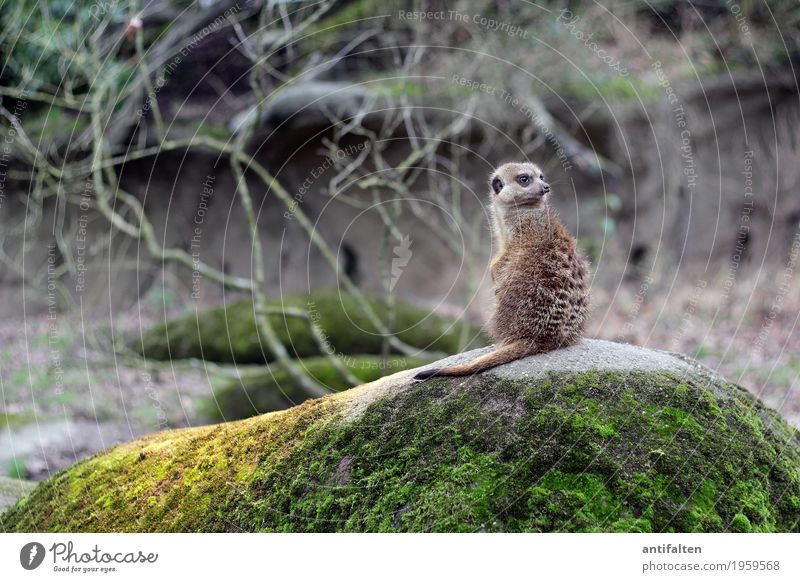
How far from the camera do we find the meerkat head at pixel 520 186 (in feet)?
13.2

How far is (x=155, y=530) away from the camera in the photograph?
346 cm

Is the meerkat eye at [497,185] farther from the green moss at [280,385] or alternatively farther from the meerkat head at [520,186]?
the green moss at [280,385]

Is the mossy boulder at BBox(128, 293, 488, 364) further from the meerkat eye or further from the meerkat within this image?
the meerkat

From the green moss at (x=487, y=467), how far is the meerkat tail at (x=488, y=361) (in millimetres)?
48

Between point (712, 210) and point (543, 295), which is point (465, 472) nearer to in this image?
point (543, 295)

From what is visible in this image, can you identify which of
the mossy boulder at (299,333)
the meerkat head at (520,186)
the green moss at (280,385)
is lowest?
the green moss at (280,385)

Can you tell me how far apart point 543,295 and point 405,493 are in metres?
1.21

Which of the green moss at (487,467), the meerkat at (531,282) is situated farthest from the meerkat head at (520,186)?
the green moss at (487,467)

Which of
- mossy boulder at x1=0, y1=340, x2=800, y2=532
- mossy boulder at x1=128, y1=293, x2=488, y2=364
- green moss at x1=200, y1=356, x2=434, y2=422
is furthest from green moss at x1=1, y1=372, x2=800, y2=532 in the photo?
mossy boulder at x1=128, y1=293, x2=488, y2=364

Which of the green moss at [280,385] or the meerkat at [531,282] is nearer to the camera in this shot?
the meerkat at [531,282]

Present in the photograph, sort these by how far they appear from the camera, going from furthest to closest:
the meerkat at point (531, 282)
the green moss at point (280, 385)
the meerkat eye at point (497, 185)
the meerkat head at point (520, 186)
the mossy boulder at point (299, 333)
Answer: the mossy boulder at point (299, 333)
the green moss at point (280, 385)
the meerkat eye at point (497, 185)
the meerkat head at point (520, 186)
the meerkat at point (531, 282)

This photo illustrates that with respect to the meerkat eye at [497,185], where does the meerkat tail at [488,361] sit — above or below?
below

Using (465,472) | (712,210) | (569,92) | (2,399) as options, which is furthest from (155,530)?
(712,210)

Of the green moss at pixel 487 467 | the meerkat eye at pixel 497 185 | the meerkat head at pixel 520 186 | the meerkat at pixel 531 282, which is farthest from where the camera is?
the meerkat eye at pixel 497 185
